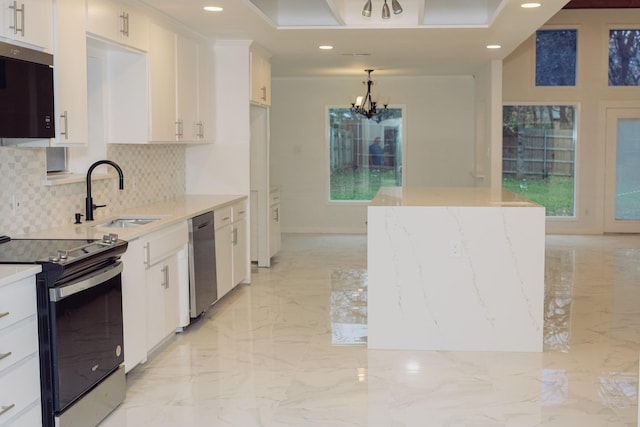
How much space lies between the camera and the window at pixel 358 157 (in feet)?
37.2

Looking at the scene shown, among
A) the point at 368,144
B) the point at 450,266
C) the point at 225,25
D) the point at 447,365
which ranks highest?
the point at 225,25

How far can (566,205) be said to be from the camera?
11.0 meters

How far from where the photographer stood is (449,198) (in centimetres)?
546

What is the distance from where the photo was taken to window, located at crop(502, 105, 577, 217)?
35.9 ft

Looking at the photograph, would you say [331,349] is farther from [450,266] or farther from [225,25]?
[225,25]

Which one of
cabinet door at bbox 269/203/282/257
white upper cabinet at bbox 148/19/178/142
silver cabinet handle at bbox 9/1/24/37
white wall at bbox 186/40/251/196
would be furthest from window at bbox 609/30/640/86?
silver cabinet handle at bbox 9/1/24/37

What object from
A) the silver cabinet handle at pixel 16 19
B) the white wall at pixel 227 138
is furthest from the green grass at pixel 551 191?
the silver cabinet handle at pixel 16 19

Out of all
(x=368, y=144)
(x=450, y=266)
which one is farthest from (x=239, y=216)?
(x=368, y=144)

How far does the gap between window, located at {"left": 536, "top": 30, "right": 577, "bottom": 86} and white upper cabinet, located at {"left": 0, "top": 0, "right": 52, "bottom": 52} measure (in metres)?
8.46

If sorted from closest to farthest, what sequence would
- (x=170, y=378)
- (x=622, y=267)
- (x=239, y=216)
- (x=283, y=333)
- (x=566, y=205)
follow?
(x=170, y=378) → (x=283, y=333) → (x=239, y=216) → (x=622, y=267) → (x=566, y=205)

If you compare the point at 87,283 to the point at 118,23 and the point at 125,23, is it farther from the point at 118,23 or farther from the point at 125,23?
the point at 125,23

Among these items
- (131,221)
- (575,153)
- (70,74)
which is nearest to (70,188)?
(131,221)

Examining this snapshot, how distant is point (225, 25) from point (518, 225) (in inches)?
115

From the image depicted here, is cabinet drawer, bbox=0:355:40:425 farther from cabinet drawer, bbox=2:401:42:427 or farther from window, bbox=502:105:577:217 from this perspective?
window, bbox=502:105:577:217
